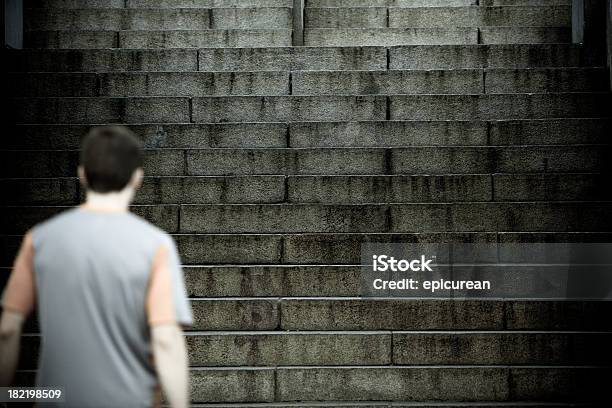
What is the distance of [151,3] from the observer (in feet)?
30.5

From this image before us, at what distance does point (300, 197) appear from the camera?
21.3 feet

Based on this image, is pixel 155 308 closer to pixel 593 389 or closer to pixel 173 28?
pixel 593 389

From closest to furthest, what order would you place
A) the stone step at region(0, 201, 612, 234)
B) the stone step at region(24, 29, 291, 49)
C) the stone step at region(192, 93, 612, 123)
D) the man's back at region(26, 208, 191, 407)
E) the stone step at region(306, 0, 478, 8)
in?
the man's back at region(26, 208, 191, 407) → the stone step at region(0, 201, 612, 234) → the stone step at region(192, 93, 612, 123) → the stone step at region(24, 29, 291, 49) → the stone step at region(306, 0, 478, 8)

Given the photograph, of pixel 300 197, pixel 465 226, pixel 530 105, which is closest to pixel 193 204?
pixel 300 197

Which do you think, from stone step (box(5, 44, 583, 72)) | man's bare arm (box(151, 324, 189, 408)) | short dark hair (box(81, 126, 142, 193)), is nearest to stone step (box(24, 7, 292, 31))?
stone step (box(5, 44, 583, 72))

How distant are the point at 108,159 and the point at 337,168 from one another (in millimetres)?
4506

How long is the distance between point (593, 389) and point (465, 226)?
61.9 inches

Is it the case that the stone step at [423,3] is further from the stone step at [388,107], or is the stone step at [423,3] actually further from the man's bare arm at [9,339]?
the man's bare arm at [9,339]

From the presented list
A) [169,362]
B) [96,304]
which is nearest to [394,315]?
[169,362]

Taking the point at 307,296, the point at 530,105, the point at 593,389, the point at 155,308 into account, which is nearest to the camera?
the point at 155,308

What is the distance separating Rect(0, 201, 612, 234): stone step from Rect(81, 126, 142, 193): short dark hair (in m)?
3.93

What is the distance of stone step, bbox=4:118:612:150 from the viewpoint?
6.84 meters

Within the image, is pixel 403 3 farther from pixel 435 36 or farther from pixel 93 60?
pixel 93 60

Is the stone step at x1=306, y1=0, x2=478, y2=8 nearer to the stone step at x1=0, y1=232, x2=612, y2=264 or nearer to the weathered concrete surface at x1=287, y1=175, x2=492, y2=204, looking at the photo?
the weathered concrete surface at x1=287, y1=175, x2=492, y2=204
